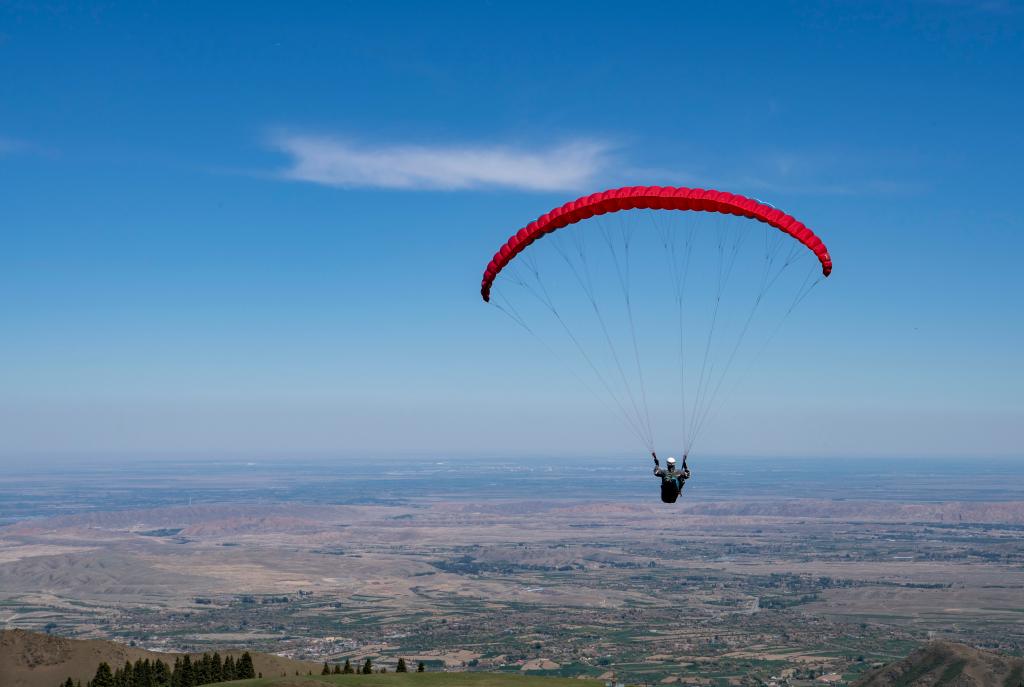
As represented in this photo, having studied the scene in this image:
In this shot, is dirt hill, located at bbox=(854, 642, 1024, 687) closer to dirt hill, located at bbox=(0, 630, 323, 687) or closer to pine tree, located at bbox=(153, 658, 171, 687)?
dirt hill, located at bbox=(0, 630, 323, 687)

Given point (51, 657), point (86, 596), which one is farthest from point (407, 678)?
point (86, 596)

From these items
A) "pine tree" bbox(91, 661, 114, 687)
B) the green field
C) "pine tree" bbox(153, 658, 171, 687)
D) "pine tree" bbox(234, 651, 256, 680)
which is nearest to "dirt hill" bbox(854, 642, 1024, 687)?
the green field

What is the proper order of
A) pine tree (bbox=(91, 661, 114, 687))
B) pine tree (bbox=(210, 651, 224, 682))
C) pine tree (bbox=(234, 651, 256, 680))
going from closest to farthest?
pine tree (bbox=(91, 661, 114, 687))
pine tree (bbox=(210, 651, 224, 682))
pine tree (bbox=(234, 651, 256, 680))

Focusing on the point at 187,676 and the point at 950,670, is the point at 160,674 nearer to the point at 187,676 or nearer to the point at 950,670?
the point at 187,676

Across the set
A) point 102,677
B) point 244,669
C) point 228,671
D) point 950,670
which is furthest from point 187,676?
point 950,670

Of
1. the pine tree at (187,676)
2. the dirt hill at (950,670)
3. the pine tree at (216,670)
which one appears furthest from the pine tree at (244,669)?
the dirt hill at (950,670)

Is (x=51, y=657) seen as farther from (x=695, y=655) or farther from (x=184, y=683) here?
(x=695, y=655)
